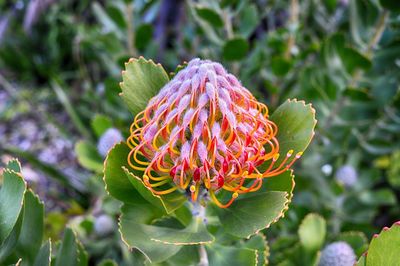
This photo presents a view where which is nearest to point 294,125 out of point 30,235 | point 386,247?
point 386,247

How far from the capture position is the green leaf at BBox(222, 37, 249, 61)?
1.75 m

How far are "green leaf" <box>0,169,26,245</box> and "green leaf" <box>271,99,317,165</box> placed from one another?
511 mm

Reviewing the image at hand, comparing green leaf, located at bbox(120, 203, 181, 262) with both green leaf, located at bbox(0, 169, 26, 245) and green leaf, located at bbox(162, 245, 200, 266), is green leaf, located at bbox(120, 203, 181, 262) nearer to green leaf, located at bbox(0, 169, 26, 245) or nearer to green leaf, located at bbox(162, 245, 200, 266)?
green leaf, located at bbox(162, 245, 200, 266)

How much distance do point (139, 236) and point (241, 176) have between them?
245mm

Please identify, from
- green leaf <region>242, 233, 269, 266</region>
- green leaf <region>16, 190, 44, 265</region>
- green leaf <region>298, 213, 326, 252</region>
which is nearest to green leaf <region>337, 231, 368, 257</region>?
green leaf <region>298, 213, 326, 252</region>

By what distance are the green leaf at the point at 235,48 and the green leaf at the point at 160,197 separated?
0.88m

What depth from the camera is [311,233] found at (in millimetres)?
1230

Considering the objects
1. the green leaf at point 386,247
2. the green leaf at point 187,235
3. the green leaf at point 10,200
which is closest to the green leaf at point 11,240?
the green leaf at point 10,200

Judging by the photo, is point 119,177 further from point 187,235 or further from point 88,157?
point 88,157

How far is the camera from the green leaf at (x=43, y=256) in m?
0.99

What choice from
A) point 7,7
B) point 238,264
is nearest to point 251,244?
point 238,264

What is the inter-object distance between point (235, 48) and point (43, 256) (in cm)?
109

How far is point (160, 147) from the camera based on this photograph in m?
0.92

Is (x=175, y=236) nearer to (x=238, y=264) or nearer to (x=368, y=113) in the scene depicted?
(x=238, y=264)
